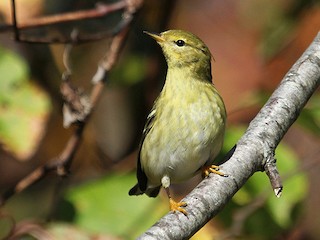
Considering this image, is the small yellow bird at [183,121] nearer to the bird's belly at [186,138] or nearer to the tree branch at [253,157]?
the bird's belly at [186,138]

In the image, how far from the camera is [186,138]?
3947 mm

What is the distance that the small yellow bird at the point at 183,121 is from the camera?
393 cm

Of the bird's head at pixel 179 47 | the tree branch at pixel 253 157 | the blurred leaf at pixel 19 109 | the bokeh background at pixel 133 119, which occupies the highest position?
the tree branch at pixel 253 157

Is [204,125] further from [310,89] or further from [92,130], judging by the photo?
[92,130]

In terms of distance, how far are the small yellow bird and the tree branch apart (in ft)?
2.10

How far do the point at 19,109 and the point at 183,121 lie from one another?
892 mm

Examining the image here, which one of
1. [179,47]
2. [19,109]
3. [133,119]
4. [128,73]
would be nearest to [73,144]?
[19,109]

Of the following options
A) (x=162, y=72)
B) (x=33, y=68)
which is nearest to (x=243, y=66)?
(x=162, y=72)

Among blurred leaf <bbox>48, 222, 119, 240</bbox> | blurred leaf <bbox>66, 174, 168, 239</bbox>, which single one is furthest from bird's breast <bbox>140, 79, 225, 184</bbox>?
blurred leaf <bbox>48, 222, 119, 240</bbox>

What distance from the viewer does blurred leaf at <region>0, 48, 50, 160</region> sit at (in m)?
4.11

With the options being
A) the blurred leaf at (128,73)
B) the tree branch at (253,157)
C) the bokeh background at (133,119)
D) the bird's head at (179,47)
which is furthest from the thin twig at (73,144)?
the tree branch at (253,157)

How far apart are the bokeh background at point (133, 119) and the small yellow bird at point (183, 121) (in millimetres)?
257

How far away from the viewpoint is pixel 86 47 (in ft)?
19.1

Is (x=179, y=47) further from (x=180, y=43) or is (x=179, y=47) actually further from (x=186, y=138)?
(x=186, y=138)
